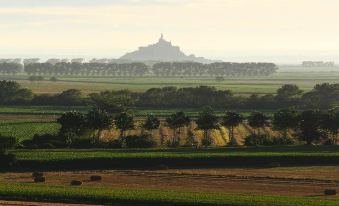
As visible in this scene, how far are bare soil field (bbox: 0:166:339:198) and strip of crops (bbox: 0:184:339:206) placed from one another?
3.25 m

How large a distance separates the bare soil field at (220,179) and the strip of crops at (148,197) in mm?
3254

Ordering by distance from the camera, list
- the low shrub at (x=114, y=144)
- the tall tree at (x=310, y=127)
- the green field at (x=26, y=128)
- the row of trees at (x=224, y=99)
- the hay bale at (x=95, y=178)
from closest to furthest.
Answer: the hay bale at (x=95, y=178) → the low shrub at (x=114, y=144) → the tall tree at (x=310, y=127) → the green field at (x=26, y=128) → the row of trees at (x=224, y=99)

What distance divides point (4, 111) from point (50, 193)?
7380 centimetres

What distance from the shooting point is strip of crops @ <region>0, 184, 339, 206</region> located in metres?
41.8

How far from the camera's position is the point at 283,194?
151 ft

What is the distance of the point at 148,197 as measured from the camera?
43.1 m

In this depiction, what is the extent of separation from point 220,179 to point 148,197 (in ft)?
38.6

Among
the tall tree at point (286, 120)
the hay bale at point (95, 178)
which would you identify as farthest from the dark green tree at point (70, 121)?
the tall tree at point (286, 120)

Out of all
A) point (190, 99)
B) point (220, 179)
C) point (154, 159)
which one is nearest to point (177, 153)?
point (154, 159)

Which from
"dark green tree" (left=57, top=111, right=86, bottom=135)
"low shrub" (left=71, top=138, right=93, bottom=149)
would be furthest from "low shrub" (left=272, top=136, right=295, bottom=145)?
"dark green tree" (left=57, top=111, right=86, bottom=135)

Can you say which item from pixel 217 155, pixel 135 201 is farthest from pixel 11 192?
pixel 217 155

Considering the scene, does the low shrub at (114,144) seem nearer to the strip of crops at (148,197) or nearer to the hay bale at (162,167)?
the hay bale at (162,167)

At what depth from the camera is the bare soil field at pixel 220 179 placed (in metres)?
48.4

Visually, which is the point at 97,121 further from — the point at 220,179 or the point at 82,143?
the point at 220,179
